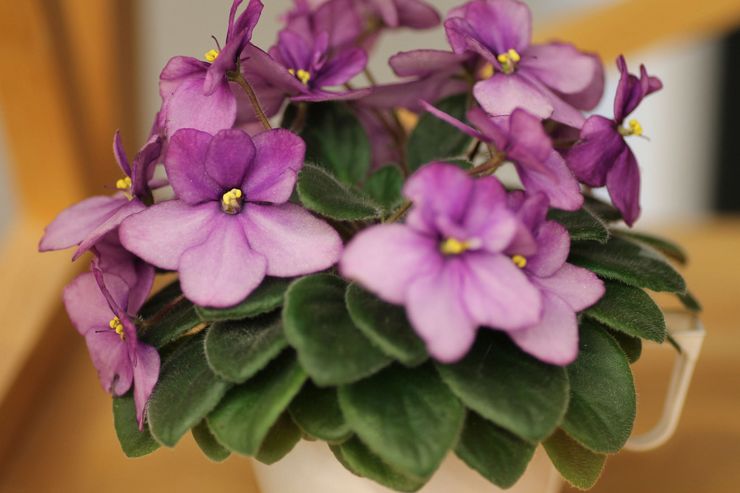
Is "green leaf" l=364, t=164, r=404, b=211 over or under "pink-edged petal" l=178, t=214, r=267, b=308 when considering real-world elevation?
under

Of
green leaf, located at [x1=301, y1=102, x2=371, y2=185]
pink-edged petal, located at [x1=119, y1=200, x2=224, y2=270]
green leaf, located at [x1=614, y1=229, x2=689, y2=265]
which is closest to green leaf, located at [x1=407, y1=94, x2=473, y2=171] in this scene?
green leaf, located at [x1=301, y1=102, x2=371, y2=185]

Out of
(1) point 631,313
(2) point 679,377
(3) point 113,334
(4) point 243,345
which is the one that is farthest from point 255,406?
(2) point 679,377

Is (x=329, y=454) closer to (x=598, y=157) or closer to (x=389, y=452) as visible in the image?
(x=389, y=452)

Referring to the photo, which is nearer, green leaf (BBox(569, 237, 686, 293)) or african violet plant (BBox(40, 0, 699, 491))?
african violet plant (BBox(40, 0, 699, 491))

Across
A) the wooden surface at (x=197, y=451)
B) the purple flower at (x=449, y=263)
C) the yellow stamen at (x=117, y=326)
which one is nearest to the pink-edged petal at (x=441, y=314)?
the purple flower at (x=449, y=263)

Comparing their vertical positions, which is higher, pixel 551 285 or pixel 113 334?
pixel 551 285

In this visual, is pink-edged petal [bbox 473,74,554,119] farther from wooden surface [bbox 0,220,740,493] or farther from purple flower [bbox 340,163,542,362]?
wooden surface [bbox 0,220,740,493]

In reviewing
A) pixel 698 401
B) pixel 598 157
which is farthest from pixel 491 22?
pixel 698 401

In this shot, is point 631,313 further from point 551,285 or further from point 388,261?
point 388,261
